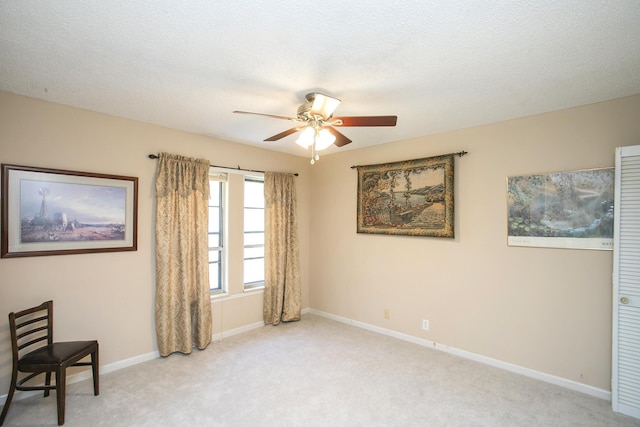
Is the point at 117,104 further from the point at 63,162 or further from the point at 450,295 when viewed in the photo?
the point at 450,295

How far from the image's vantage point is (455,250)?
3420mm

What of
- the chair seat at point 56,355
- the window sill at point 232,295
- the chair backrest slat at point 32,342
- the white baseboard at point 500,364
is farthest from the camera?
the window sill at point 232,295

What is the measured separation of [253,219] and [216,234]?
589 millimetres

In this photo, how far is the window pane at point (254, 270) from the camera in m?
4.33

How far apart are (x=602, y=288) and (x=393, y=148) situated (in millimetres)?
2495

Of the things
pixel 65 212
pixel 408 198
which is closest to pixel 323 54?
pixel 408 198

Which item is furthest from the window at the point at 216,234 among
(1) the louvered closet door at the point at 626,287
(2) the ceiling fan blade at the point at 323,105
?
(1) the louvered closet door at the point at 626,287

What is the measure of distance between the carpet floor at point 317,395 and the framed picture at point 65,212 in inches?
49.7

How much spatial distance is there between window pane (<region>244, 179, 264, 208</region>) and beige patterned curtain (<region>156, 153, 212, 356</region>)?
737 millimetres

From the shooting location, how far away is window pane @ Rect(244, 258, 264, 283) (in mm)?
4328

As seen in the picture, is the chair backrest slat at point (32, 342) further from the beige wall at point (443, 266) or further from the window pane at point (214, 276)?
the window pane at point (214, 276)

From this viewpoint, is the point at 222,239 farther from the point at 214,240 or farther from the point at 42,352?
the point at 42,352

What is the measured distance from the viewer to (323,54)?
6.10 ft

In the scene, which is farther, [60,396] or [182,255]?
[182,255]
